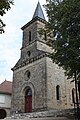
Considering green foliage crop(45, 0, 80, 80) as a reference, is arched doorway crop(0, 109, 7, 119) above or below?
below

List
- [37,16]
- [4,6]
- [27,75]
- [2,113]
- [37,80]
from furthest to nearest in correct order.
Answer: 1. [2,113]
2. [37,16]
3. [27,75]
4. [37,80]
5. [4,6]

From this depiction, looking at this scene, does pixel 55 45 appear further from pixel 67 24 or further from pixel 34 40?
pixel 34 40

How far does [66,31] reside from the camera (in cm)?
1491

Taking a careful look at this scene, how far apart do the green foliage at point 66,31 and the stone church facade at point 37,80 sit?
654 centimetres

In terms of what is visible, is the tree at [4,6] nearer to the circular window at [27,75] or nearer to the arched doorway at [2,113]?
the circular window at [27,75]

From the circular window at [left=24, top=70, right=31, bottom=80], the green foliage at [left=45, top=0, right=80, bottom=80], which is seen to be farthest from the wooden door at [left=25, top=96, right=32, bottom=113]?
the green foliage at [left=45, top=0, right=80, bottom=80]

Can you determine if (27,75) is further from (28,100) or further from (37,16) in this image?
(37,16)

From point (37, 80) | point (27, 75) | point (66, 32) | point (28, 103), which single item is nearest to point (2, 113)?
point (28, 103)

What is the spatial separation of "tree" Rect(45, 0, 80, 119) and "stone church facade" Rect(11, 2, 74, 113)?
6509mm

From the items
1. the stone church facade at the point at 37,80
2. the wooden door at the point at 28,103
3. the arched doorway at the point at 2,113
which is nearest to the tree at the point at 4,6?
the stone church facade at the point at 37,80

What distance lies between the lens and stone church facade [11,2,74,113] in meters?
23.5

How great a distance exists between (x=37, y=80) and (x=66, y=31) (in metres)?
11.1

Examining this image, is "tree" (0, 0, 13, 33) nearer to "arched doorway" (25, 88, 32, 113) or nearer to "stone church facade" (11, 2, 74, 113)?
"stone church facade" (11, 2, 74, 113)

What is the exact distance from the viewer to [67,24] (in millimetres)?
14664
